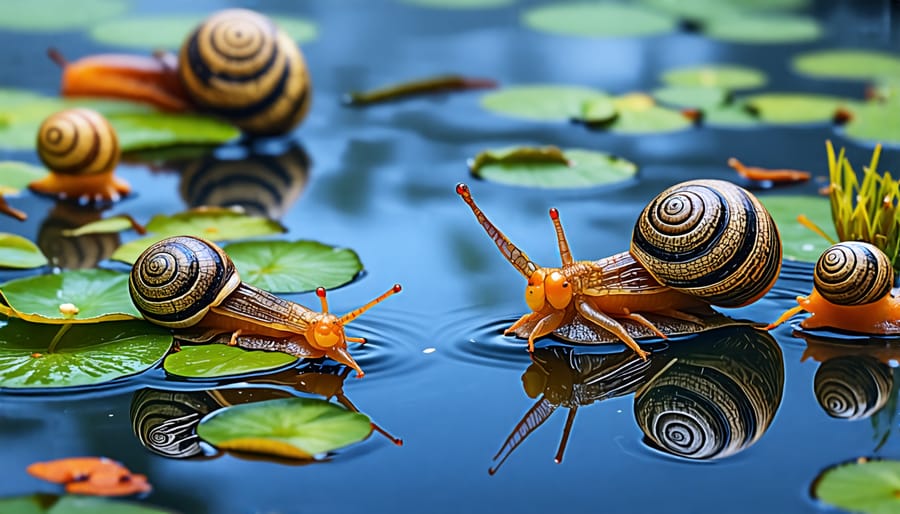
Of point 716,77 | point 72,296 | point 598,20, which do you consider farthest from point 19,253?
point 598,20

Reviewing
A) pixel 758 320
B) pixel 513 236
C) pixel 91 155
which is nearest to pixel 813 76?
pixel 513 236

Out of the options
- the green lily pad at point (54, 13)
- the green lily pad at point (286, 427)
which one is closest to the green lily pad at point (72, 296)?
the green lily pad at point (286, 427)

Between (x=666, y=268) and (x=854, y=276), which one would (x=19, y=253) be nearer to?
(x=666, y=268)

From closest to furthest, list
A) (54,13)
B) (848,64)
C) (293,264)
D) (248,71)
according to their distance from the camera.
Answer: (293,264), (248,71), (848,64), (54,13)

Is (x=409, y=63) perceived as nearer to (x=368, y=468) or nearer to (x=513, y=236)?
(x=513, y=236)

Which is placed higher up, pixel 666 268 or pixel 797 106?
pixel 797 106

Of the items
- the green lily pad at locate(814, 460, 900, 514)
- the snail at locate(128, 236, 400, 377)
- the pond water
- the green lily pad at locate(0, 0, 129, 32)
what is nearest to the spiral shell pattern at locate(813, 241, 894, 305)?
the pond water
